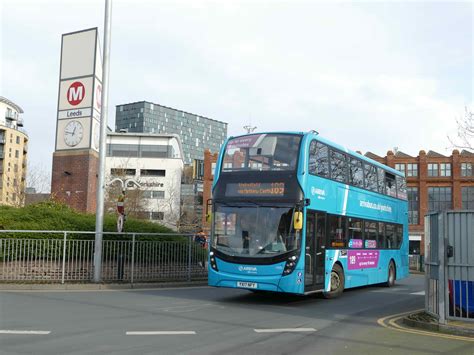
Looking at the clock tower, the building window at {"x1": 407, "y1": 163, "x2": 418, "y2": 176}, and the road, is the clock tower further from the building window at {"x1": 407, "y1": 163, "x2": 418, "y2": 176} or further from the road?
the building window at {"x1": 407, "y1": 163, "x2": 418, "y2": 176}

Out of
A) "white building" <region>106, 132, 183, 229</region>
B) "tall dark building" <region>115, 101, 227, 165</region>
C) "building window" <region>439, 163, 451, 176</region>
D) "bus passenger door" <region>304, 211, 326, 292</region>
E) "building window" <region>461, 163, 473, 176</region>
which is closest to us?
"bus passenger door" <region>304, 211, 326, 292</region>

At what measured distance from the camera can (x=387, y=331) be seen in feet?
30.5

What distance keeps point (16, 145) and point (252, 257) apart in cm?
10187

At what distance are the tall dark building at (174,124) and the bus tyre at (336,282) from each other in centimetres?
13737

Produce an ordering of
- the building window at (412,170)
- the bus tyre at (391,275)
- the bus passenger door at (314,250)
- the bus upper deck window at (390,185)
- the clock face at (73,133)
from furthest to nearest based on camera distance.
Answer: the building window at (412,170) < the clock face at (73,133) < the bus tyre at (391,275) < the bus upper deck window at (390,185) < the bus passenger door at (314,250)

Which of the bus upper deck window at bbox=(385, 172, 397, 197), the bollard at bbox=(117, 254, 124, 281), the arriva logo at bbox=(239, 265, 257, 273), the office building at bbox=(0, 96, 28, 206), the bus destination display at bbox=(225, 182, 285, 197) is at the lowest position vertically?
the bollard at bbox=(117, 254, 124, 281)

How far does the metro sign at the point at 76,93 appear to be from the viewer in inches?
880

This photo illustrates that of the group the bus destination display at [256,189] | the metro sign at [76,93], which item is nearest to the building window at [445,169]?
the metro sign at [76,93]

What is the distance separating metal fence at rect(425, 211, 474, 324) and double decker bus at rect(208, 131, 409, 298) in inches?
142

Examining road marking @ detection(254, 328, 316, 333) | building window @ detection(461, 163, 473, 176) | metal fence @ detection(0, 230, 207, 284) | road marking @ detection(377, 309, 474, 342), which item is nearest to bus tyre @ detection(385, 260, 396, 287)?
metal fence @ detection(0, 230, 207, 284)

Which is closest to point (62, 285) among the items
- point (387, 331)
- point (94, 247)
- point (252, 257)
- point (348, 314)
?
point (94, 247)

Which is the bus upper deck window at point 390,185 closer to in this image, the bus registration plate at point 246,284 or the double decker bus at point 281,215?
the double decker bus at point 281,215

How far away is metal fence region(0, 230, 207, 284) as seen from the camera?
1573cm

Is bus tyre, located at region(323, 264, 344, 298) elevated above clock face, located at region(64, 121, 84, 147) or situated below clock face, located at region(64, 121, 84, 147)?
below
